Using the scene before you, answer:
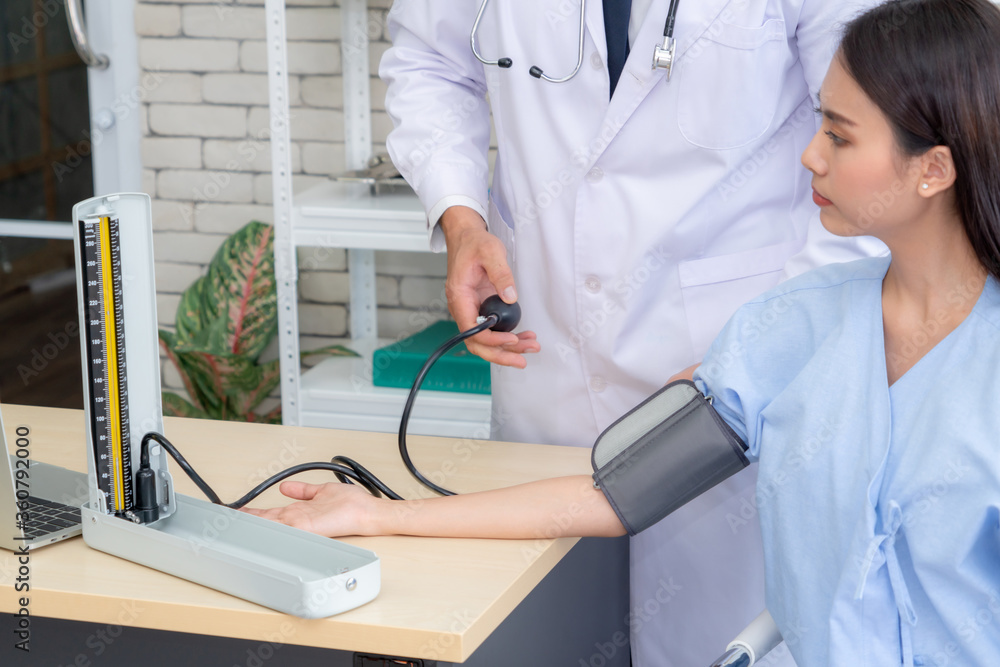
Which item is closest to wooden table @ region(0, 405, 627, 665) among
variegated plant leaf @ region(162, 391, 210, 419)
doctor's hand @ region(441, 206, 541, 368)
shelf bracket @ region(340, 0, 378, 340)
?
doctor's hand @ region(441, 206, 541, 368)

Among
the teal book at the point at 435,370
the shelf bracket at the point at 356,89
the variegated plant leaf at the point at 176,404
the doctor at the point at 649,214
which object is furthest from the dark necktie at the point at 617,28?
the variegated plant leaf at the point at 176,404

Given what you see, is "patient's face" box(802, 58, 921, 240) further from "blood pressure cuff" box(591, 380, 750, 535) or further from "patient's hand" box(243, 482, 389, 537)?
"patient's hand" box(243, 482, 389, 537)

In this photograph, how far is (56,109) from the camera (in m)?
2.65

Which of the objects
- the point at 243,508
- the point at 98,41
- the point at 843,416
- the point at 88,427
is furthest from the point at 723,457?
the point at 98,41

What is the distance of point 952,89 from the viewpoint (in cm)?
91

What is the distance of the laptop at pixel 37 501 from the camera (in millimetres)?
968

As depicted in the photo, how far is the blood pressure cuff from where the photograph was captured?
104 centimetres

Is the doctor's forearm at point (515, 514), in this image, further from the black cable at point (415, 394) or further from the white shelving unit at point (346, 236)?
the white shelving unit at point (346, 236)

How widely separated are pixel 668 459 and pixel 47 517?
0.64 m

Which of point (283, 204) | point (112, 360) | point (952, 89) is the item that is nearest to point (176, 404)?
point (283, 204)

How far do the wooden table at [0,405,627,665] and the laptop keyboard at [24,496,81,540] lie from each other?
0.02m

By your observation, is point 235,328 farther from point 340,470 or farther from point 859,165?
point 859,165

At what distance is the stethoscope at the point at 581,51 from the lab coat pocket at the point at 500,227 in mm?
205

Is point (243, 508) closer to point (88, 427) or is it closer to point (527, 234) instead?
point (88, 427)
